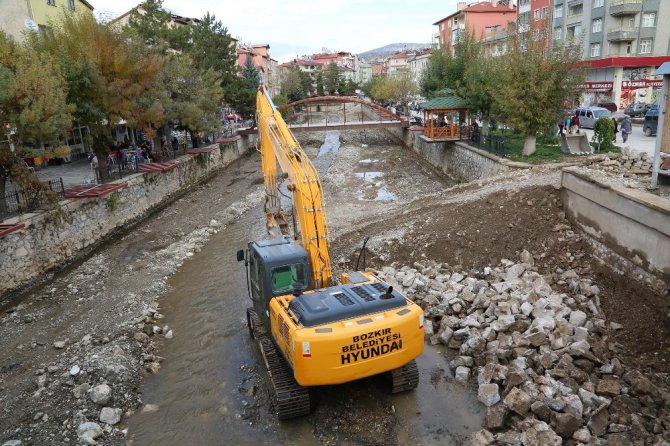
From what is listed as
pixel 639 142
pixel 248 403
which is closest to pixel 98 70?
pixel 248 403

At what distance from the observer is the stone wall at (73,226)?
1418cm

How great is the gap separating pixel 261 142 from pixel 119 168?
10744 millimetres

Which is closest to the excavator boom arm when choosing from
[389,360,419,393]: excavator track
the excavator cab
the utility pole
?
the excavator cab

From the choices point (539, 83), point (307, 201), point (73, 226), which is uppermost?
point (539, 83)

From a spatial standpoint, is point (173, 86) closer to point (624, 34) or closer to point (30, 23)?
point (30, 23)

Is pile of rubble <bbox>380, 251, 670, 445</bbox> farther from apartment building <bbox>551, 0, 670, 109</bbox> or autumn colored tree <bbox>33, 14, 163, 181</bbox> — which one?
apartment building <bbox>551, 0, 670, 109</bbox>

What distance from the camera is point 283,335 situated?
7.61m

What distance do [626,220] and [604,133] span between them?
11.0 metres

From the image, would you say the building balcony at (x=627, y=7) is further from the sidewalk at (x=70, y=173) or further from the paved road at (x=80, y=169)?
the sidewalk at (x=70, y=173)

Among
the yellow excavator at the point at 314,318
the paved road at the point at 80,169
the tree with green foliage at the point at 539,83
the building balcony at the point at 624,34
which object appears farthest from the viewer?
the building balcony at the point at 624,34

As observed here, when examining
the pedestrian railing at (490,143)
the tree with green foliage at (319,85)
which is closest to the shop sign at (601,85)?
the pedestrian railing at (490,143)

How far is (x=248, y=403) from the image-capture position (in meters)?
8.59

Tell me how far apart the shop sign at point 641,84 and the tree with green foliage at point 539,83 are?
26.1 m

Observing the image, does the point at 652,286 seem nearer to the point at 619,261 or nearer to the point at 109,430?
the point at 619,261
